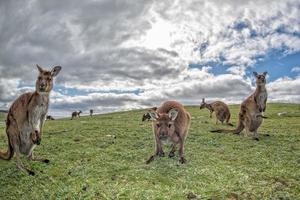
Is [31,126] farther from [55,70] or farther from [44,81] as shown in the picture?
[55,70]

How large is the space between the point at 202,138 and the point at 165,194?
397 inches

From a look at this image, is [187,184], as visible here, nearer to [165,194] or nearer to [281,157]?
[165,194]

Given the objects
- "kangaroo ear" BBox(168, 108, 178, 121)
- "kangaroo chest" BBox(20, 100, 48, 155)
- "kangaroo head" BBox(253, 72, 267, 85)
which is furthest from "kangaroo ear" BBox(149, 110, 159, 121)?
"kangaroo head" BBox(253, 72, 267, 85)

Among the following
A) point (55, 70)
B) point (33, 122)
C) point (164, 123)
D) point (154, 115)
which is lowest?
point (164, 123)

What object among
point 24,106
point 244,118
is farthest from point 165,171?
point 244,118

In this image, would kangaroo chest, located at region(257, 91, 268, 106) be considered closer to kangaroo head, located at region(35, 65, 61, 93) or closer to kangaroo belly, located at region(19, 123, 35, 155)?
kangaroo head, located at region(35, 65, 61, 93)

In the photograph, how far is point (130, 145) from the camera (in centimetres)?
1866

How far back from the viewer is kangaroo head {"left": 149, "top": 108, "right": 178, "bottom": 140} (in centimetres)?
1449

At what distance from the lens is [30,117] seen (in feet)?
44.1

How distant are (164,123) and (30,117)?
5429 millimetres

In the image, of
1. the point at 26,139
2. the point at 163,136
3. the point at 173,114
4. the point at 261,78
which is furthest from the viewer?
the point at 261,78

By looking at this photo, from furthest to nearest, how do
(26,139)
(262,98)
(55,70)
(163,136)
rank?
(262,98) → (163,136) → (55,70) → (26,139)

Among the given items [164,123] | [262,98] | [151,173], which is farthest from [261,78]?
[151,173]

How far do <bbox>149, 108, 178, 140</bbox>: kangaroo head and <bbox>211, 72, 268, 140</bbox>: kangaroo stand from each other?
902 centimetres
